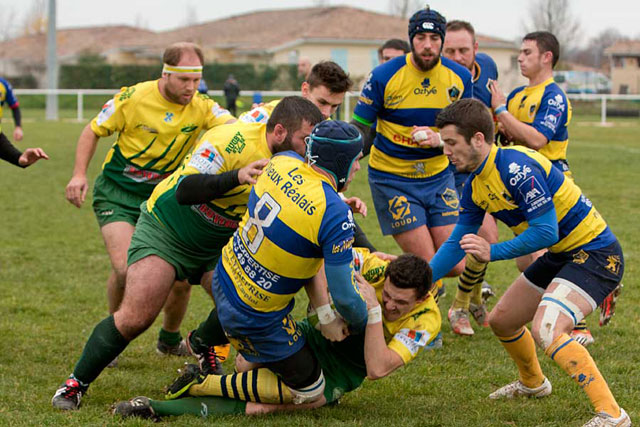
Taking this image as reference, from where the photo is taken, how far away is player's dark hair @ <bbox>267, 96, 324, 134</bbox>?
4551 mm

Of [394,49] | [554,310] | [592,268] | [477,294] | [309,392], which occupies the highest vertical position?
[394,49]

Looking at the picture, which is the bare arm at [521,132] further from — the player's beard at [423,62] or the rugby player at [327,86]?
the rugby player at [327,86]

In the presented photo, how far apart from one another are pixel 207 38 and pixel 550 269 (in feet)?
205

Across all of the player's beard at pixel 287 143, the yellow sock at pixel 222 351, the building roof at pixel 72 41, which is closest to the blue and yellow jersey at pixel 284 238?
the player's beard at pixel 287 143

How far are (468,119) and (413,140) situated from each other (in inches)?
79.3

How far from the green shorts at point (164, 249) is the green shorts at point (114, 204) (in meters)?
0.81

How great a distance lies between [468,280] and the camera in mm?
6711

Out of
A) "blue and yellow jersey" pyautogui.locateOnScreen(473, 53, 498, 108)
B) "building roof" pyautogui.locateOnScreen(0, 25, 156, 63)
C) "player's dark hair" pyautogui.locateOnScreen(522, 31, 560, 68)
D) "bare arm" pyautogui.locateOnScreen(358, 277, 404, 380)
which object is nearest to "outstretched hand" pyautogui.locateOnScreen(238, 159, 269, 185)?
"bare arm" pyautogui.locateOnScreen(358, 277, 404, 380)

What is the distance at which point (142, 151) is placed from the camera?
613cm

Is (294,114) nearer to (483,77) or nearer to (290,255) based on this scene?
(290,255)

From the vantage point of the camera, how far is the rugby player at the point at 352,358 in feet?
15.2

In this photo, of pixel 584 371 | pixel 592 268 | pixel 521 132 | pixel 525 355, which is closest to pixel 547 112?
pixel 521 132

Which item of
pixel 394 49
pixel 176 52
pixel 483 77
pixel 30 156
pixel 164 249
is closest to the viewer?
pixel 164 249

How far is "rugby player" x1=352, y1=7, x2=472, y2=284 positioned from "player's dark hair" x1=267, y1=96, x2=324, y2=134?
6.84 feet
